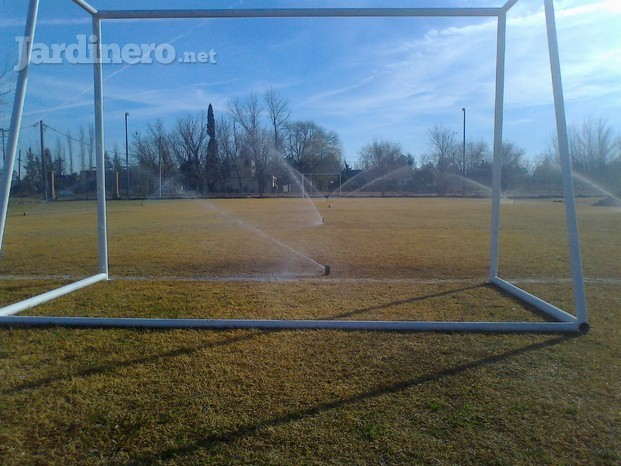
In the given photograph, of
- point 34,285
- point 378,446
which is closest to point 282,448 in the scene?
point 378,446

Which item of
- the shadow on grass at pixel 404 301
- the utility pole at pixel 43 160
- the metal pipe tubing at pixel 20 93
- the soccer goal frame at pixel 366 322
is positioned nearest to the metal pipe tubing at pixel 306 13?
the soccer goal frame at pixel 366 322

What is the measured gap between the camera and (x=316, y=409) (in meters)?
3.28

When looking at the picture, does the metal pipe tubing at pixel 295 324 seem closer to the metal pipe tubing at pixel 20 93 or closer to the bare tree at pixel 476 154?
the metal pipe tubing at pixel 20 93

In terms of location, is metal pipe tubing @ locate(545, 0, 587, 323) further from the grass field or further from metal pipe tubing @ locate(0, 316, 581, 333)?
the grass field

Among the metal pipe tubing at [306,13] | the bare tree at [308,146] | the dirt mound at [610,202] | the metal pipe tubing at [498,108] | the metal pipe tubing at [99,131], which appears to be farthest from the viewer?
the dirt mound at [610,202]

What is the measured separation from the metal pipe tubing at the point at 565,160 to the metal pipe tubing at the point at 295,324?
1.41ft

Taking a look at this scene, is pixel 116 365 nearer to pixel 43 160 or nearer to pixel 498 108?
pixel 498 108

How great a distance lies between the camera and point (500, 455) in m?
2.75

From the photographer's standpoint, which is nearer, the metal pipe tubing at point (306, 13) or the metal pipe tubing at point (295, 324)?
the metal pipe tubing at point (295, 324)

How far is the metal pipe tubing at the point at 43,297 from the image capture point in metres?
5.39

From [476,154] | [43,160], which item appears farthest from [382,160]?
[43,160]

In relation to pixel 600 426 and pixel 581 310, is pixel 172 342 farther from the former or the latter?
pixel 581 310

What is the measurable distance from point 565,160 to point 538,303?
1972 mm

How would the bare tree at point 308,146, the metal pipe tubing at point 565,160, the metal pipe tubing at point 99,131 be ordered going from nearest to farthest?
the metal pipe tubing at point 565,160, the metal pipe tubing at point 99,131, the bare tree at point 308,146
